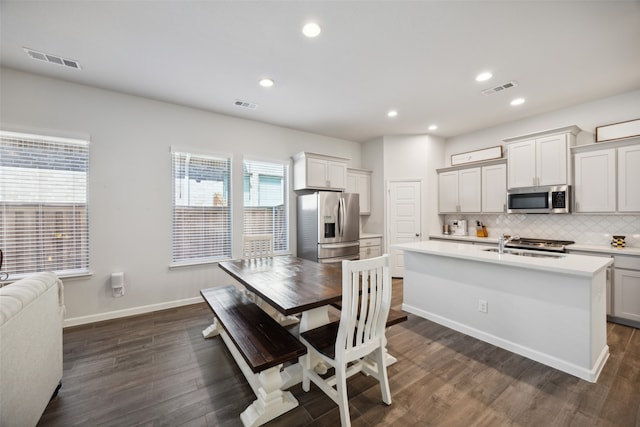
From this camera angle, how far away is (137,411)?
1760 millimetres

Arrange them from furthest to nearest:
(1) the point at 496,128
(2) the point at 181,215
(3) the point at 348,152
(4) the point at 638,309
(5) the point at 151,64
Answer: (3) the point at 348,152 → (1) the point at 496,128 → (2) the point at 181,215 → (4) the point at 638,309 → (5) the point at 151,64

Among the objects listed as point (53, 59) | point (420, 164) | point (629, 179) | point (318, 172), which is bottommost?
point (629, 179)

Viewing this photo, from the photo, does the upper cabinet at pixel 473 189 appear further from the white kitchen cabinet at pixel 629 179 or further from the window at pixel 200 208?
the window at pixel 200 208

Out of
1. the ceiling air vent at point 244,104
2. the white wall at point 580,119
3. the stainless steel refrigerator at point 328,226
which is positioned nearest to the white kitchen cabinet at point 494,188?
the white wall at point 580,119

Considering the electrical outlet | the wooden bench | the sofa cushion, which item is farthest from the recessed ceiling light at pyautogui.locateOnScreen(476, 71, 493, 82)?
the sofa cushion

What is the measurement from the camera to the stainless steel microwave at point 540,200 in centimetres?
362

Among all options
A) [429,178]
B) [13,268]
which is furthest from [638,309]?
[13,268]

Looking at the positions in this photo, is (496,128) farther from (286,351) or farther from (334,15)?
(286,351)

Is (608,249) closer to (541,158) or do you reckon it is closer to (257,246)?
(541,158)

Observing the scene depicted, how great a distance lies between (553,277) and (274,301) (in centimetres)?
242

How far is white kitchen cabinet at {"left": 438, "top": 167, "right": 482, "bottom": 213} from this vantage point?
4.70 metres

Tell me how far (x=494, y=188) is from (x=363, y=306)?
4.09 metres

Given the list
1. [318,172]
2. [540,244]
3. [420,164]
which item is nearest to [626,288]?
[540,244]

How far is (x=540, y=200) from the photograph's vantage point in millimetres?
3818
